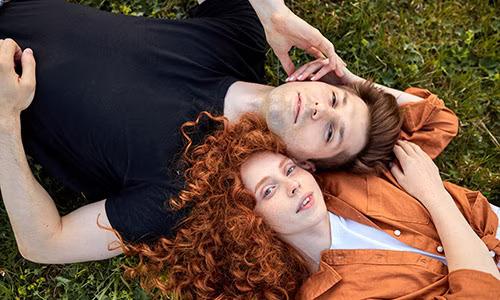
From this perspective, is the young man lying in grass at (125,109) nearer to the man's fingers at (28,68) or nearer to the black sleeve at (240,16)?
the man's fingers at (28,68)

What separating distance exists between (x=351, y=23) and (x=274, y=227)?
6.44 ft

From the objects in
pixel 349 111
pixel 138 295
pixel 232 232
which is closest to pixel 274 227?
pixel 232 232

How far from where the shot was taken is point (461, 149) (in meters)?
4.35

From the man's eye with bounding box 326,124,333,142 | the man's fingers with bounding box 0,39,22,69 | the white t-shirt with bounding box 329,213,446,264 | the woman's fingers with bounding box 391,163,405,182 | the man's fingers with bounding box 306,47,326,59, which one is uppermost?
the man's fingers with bounding box 0,39,22,69

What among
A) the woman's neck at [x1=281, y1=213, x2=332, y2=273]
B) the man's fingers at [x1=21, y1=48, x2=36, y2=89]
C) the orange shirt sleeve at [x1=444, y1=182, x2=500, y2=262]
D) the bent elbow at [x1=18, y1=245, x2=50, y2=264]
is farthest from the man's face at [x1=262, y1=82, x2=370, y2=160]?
the bent elbow at [x1=18, y1=245, x2=50, y2=264]

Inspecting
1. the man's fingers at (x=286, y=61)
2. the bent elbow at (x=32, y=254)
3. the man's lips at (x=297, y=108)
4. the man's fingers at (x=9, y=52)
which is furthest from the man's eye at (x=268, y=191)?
the man's fingers at (x=9, y=52)

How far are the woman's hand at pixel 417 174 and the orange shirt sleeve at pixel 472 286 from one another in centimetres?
50

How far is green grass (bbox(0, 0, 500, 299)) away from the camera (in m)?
4.33

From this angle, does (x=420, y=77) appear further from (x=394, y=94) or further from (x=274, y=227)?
(x=274, y=227)

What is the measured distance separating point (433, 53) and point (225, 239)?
2.37 meters

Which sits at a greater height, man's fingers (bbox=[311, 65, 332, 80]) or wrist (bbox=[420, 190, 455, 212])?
man's fingers (bbox=[311, 65, 332, 80])

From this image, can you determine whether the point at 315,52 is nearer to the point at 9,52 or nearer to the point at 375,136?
the point at 375,136

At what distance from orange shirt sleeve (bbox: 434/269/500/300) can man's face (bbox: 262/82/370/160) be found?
101 centimetres

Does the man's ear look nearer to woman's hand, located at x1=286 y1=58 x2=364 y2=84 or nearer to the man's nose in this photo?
the man's nose
